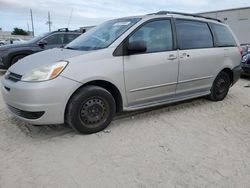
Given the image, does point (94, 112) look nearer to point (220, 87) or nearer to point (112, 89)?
point (112, 89)


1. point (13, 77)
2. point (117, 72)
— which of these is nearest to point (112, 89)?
point (117, 72)

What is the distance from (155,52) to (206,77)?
1.41m

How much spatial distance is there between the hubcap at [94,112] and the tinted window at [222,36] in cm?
282

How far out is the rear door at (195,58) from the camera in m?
4.44

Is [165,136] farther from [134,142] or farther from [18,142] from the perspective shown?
[18,142]

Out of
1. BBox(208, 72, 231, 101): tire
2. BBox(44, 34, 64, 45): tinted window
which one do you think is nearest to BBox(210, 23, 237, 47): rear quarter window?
BBox(208, 72, 231, 101): tire

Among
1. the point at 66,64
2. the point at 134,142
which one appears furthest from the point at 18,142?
the point at 134,142

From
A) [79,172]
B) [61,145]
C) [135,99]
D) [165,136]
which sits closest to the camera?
[79,172]

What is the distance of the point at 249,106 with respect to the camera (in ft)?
17.0

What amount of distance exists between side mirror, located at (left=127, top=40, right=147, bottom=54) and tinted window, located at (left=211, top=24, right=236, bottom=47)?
2.08 metres

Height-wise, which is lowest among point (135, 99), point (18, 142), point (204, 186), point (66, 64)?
point (204, 186)

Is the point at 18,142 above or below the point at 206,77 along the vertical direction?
below

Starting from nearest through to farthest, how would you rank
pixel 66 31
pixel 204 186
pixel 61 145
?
pixel 204 186 → pixel 61 145 → pixel 66 31

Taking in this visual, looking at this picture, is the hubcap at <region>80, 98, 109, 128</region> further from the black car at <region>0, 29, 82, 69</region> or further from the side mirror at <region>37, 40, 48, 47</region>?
the side mirror at <region>37, 40, 48, 47</region>
